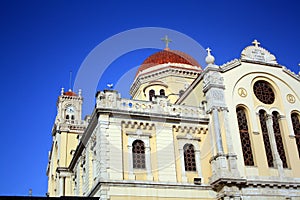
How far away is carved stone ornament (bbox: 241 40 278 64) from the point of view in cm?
3022

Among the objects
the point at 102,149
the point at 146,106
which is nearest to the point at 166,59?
the point at 146,106

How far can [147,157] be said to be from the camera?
2458cm

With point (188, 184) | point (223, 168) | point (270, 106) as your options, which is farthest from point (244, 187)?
point (270, 106)

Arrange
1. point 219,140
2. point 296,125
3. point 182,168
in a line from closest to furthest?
point 182,168
point 219,140
point 296,125

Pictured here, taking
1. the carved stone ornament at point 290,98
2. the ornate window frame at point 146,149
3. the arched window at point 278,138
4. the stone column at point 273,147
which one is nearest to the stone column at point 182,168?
the ornate window frame at point 146,149

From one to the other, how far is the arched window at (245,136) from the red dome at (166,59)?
44.5 ft

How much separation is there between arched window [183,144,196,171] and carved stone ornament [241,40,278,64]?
8.72m

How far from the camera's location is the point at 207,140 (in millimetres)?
26672

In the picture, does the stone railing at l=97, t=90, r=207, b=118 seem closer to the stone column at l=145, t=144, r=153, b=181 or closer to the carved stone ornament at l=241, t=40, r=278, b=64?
the stone column at l=145, t=144, r=153, b=181

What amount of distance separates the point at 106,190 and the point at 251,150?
10.7m

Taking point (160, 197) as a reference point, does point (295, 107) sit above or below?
above

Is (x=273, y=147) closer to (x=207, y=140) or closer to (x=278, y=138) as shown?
(x=278, y=138)

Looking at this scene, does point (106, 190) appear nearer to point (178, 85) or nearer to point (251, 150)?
point (251, 150)

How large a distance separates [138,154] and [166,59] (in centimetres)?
1762
